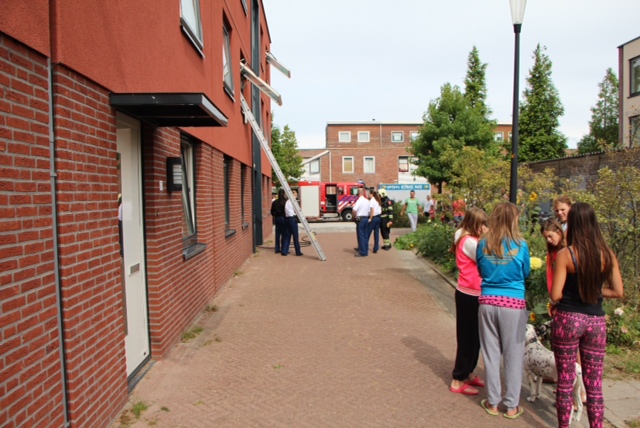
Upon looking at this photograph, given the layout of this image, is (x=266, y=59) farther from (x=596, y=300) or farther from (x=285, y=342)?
(x=596, y=300)

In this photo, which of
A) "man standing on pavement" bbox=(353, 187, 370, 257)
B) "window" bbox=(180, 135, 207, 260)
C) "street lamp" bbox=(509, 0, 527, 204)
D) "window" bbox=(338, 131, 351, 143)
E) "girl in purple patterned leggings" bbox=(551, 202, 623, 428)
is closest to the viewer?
"girl in purple patterned leggings" bbox=(551, 202, 623, 428)

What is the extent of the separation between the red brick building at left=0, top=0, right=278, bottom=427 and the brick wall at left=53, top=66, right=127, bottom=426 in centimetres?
1

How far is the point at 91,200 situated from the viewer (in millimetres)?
3498

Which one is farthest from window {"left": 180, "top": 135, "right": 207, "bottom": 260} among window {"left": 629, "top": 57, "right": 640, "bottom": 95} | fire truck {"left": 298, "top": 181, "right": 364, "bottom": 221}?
window {"left": 629, "top": 57, "right": 640, "bottom": 95}

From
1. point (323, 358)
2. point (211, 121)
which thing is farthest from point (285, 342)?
point (211, 121)

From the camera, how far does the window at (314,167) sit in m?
49.4

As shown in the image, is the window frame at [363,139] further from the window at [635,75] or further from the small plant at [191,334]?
the small plant at [191,334]

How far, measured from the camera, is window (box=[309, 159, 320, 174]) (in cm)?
4944

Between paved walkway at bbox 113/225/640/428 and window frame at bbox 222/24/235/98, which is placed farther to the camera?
window frame at bbox 222/24/235/98

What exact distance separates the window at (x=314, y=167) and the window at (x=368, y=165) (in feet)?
14.6

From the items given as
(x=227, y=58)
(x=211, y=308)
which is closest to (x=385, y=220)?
(x=227, y=58)

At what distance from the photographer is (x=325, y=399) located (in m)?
4.29

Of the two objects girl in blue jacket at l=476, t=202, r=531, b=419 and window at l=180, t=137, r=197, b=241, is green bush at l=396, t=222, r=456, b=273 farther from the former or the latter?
girl in blue jacket at l=476, t=202, r=531, b=419

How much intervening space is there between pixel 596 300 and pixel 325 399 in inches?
89.0
